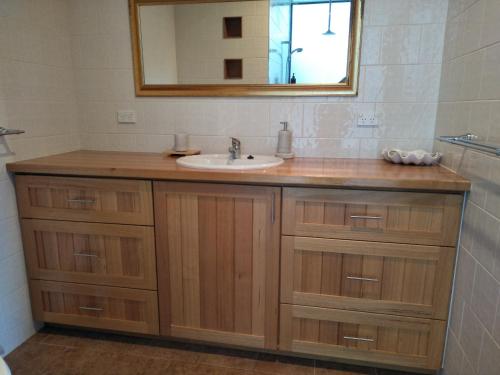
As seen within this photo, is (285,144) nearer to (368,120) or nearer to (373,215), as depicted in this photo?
(368,120)

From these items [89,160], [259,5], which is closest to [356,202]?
[259,5]

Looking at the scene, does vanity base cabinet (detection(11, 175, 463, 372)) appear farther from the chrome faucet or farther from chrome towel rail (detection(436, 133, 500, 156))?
the chrome faucet

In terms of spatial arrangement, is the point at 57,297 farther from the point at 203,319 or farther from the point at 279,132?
the point at 279,132

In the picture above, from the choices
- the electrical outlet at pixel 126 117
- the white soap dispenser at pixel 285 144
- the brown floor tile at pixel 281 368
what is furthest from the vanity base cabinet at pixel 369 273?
the electrical outlet at pixel 126 117

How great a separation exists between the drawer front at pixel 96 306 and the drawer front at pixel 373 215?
0.81 m

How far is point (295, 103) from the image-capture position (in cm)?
192

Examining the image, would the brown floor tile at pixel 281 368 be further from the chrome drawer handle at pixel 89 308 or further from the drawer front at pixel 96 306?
the chrome drawer handle at pixel 89 308

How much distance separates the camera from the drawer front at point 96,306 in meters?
1.71

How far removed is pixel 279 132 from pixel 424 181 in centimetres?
80

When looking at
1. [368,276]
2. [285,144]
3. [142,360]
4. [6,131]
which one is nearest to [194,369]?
[142,360]

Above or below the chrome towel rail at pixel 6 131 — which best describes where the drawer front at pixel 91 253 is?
below

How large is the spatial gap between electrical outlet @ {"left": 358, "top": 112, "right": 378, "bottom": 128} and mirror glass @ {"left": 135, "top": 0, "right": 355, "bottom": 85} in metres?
0.20

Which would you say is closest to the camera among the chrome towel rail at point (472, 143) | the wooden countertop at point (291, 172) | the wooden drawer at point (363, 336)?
the chrome towel rail at point (472, 143)

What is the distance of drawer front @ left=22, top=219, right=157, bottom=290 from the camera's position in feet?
5.40
